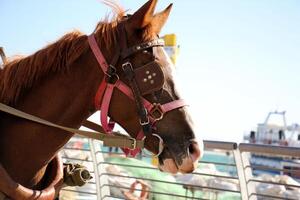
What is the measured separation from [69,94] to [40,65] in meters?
0.25

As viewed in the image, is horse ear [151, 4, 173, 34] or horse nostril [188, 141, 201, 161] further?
horse ear [151, 4, 173, 34]

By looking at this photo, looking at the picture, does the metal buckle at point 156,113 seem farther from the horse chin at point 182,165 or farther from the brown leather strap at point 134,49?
the brown leather strap at point 134,49

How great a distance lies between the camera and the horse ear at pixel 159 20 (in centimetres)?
231

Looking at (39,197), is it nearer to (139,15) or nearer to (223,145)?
(139,15)

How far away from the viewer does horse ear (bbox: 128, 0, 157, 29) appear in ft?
7.14

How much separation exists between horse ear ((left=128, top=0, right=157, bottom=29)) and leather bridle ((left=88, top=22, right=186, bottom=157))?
0.25 ft

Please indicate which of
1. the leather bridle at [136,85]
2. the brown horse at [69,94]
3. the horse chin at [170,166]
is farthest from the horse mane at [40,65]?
the horse chin at [170,166]

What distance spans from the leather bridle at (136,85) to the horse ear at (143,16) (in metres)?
0.08

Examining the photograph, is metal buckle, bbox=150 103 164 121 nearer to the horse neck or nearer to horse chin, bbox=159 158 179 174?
horse chin, bbox=159 158 179 174

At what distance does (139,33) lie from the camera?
7.45 ft

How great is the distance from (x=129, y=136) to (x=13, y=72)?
2.62 ft

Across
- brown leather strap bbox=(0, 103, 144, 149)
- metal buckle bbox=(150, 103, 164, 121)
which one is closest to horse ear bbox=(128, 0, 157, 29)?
metal buckle bbox=(150, 103, 164, 121)

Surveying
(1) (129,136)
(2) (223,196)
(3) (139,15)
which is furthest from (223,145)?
(2) (223,196)

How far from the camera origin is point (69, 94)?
7.61 feet
